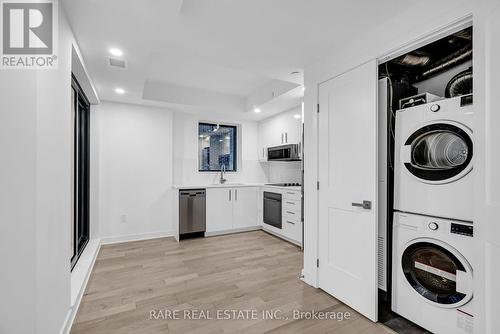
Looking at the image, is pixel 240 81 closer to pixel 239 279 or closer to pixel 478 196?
pixel 239 279

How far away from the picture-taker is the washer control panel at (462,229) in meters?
1.56

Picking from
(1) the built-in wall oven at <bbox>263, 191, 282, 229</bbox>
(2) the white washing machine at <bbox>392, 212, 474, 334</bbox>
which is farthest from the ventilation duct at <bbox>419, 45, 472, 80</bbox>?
(1) the built-in wall oven at <bbox>263, 191, 282, 229</bbox>

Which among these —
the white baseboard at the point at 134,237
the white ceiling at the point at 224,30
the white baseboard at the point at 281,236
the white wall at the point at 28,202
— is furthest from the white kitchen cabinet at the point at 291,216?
the white wall at the point at 28,202

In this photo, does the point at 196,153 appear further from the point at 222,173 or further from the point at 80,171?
the point at 80,171

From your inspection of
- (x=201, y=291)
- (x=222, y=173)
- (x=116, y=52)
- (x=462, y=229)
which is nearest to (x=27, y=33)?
(x=116, y=52)

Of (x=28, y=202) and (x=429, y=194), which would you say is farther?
(x=429, y=194)

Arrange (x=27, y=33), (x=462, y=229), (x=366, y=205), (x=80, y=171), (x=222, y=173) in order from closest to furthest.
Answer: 1. (x=27, y=33)
2. (x=462, y=229)
3. (x=366, y=205)
4. (x=80, y=171)
5. (x=222, y=173)

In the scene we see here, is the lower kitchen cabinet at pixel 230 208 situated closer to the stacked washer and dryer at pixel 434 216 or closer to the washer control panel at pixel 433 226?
the stacked washer and dryer at pixel 434 216

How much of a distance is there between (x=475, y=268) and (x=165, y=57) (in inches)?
137

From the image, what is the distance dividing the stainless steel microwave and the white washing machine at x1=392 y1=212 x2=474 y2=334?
7.40 feet

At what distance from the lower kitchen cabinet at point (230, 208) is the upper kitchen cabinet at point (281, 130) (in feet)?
3.34

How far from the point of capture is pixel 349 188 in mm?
2191

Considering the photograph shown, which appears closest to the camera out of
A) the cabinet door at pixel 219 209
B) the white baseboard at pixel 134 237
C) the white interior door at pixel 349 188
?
the white interior door at pixel 349 188

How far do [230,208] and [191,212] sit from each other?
0.74 metres
